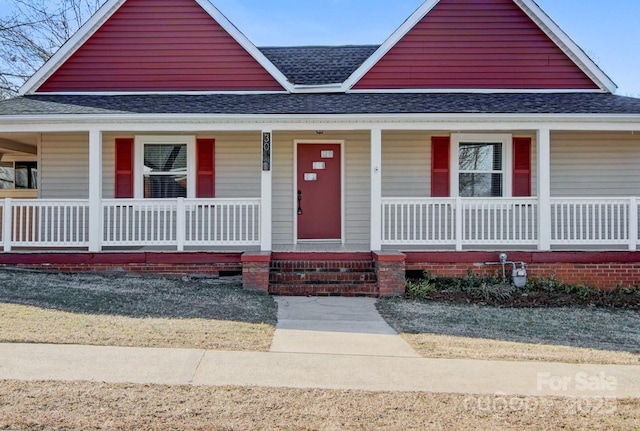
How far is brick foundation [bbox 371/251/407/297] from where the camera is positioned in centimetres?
832

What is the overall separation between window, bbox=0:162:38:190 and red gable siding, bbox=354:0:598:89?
361 inches

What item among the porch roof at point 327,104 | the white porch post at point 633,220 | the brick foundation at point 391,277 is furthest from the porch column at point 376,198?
the white porch post at point 633,220

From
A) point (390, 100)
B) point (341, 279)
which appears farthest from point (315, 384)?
point (390, 100)

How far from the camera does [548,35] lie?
35.6 ft

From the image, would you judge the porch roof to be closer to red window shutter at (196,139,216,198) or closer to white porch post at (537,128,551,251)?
white porch post at (537,128,551,251)

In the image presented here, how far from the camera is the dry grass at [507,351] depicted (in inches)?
201

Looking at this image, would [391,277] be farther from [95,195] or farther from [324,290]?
[95,195]

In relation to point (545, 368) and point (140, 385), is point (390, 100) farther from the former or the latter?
point (140, 385)

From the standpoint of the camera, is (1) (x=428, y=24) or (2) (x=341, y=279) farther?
(1) (x=428, y=24)

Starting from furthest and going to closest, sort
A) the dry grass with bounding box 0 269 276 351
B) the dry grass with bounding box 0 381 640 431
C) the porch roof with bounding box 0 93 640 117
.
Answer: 1. the porch roof with bounding box 0 93 640 117
2. the dry grass with bounding box 0 269 276 351
3. the dry grass with bounding box 0 381 640 431

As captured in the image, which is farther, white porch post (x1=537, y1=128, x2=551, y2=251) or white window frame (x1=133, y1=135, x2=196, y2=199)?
white window frame (x1=133, y1=135, x2=196, y2=199)

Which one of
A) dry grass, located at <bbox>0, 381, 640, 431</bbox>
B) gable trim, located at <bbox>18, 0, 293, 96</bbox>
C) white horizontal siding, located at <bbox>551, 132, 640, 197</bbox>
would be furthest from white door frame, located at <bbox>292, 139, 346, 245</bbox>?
dry grass, located at <bbox>0, 381, 640, 431</bbox>

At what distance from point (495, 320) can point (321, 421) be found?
4.16 m

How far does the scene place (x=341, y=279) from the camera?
8.59 metres
